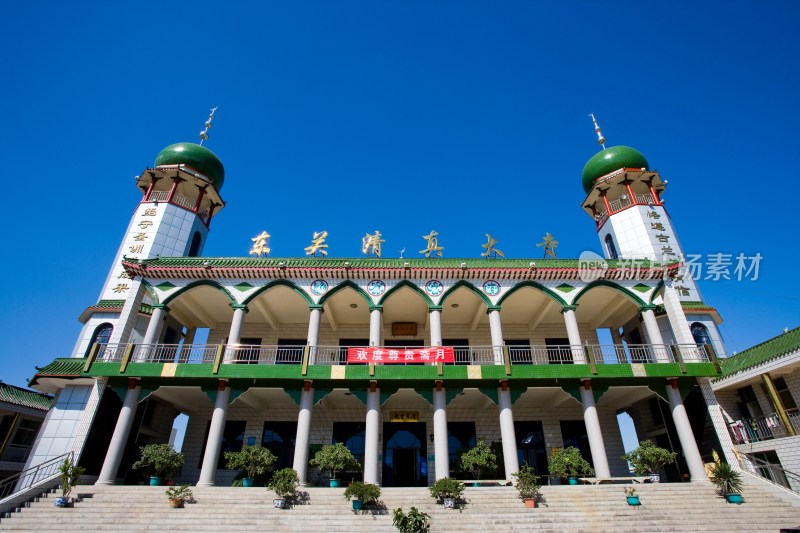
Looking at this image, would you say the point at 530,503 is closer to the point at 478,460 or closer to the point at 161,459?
the point at 478,460

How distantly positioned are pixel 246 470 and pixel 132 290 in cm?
906

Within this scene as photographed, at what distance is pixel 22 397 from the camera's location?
21.9 meters

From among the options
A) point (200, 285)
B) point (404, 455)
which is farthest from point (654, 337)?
point (200, 285)

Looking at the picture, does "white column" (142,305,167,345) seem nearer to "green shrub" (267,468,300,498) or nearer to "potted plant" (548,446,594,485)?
"green shrub" (267,468,300,498)

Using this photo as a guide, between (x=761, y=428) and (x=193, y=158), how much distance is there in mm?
30373

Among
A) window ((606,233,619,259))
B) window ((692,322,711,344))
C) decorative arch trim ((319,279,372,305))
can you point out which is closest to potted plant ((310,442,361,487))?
decorative arch trim ((319,279,372,305))

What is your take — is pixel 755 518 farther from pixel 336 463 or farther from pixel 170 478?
pixel 170 478

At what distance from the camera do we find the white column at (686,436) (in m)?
14.5

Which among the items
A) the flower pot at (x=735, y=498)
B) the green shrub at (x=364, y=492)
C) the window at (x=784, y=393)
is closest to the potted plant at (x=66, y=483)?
the green shrub at (x=364, y=492)

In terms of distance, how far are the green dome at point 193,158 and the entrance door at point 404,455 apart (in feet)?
60.0

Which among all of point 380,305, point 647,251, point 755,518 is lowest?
point 755,518

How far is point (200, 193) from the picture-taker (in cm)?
2472

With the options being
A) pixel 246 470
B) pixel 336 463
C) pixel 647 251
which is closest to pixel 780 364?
pixel 647 251

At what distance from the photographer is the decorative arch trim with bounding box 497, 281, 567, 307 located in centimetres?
1767
